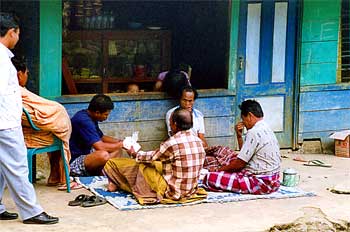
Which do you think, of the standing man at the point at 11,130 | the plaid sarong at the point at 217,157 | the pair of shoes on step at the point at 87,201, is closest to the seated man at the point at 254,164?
the plaid sarong at the point at 217,157

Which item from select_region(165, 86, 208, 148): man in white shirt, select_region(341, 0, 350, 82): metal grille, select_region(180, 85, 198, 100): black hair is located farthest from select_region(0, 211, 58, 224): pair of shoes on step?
select_region(341, 0, 350, 82): metal grille

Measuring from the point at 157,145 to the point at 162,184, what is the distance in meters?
2.07

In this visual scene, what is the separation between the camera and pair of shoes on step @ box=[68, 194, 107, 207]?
24.9 ft

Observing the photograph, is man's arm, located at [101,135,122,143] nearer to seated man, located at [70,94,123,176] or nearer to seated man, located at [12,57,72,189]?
seated man, located at [70,94,123,176]

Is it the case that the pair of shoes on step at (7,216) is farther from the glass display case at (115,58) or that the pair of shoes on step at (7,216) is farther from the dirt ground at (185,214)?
the glass display case at (115,58)

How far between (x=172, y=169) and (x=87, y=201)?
2.65ft

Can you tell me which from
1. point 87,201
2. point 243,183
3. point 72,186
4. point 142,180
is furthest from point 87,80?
point 243,183

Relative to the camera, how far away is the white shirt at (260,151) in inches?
317

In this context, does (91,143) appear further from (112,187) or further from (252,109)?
(252,109)

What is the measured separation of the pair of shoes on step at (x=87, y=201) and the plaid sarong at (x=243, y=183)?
1105 millimetres

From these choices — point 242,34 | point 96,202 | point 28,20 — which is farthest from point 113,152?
point 242,34

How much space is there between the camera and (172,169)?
7633 mm

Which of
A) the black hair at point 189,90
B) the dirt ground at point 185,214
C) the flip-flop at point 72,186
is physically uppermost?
the black hair at point 189,90

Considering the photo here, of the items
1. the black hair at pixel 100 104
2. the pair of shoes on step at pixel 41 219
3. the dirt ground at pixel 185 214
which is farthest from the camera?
the black hair at pixel 100 104
